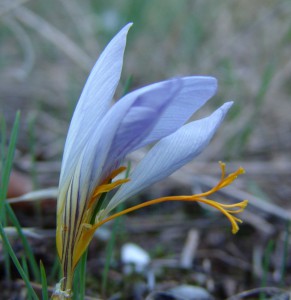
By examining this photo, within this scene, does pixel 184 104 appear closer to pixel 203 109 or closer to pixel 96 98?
pixel 96 98

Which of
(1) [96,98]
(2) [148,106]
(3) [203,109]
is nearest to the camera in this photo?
(2) [148,106]

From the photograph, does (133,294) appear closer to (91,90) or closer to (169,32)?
(91,90)

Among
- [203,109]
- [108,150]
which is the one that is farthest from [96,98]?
[203,109]

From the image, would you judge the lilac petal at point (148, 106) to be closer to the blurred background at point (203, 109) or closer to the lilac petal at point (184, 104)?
the lilac petal at point (184, 104)

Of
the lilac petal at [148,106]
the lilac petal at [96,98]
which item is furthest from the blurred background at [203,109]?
the lilac petal at [148,106]

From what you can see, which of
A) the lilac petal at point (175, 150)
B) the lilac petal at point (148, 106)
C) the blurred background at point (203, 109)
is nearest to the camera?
the lilac petal at point (148, 106)

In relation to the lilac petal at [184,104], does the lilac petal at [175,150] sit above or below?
below

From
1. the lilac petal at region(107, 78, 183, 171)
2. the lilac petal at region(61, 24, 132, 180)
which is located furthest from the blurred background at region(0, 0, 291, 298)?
the lilac petal at region(107, 78, 183, 171)
